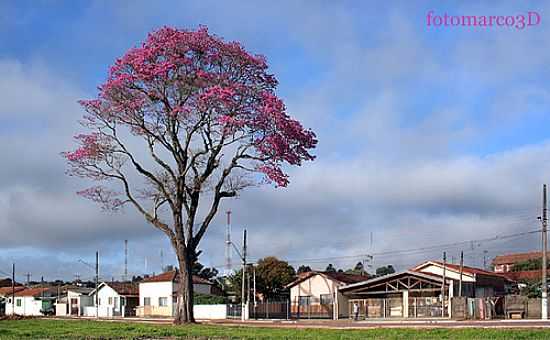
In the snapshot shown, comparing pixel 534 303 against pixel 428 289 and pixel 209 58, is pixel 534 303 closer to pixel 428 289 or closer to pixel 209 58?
pixel 428 289

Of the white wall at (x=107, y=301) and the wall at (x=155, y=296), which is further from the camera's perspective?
the white wall at (x=107, y=301)

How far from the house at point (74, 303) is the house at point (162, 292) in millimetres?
11926

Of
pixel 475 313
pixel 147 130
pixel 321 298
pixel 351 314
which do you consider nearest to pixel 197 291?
pixel 321 298

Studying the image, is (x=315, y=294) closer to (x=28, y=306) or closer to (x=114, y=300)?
(x=114, y=300)

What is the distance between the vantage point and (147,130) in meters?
39.8

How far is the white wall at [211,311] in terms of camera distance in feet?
227

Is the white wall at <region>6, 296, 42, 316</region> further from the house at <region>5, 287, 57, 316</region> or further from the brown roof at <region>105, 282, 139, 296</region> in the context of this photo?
the brown roof at <region>105, 282, 139, 296</region>

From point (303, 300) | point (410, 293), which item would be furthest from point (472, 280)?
point (303, 300)

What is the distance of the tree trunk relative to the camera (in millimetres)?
40656

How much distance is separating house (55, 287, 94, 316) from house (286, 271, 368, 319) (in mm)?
32050

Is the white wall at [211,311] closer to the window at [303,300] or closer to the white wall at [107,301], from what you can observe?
the window at [303,300]

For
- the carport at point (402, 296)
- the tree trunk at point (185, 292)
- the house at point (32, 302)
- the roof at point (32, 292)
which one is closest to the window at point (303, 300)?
the carport at point (402, 296)

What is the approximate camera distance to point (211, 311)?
7038cm

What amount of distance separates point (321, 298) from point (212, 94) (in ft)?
133
